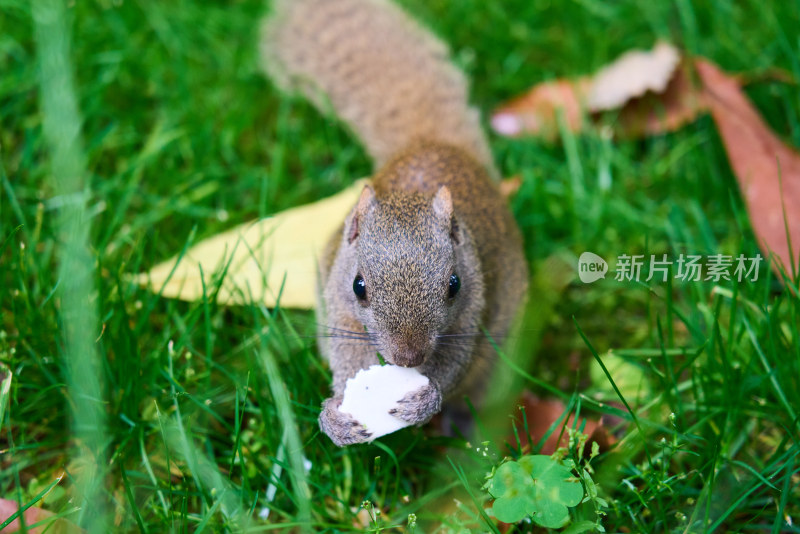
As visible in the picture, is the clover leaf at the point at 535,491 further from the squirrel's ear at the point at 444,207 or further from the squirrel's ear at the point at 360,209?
the squirrel's ear at the point at 360,209

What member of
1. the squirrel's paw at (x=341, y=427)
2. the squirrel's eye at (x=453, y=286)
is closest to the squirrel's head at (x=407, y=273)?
the squirrel's eye at (x=453, y=286)

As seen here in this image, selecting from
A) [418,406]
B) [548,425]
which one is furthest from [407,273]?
[548,425]

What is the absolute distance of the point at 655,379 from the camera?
3.26 m

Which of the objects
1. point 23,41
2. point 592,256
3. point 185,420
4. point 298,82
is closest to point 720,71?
point 592,256

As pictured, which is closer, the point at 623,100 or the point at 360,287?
the point at 360,287

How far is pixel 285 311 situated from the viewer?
11.4 ft

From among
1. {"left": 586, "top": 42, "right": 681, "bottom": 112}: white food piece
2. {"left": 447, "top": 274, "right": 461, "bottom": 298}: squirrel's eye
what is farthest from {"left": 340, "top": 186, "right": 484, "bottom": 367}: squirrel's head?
{"left": 586, "top": 42, "right": 681, "bottom": 112}: white food piece

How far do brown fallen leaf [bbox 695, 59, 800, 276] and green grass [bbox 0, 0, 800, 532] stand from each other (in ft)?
0.47

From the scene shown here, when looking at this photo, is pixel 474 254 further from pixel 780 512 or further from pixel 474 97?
pixel 474 97

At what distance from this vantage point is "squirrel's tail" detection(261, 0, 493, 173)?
394 cm

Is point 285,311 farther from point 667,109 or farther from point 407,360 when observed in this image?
point 667,109

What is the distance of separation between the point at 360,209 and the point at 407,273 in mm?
376

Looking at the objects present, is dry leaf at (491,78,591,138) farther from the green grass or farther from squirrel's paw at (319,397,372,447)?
squirrel's paw at (319,397,372,447)

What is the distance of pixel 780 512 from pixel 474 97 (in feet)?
9.69
